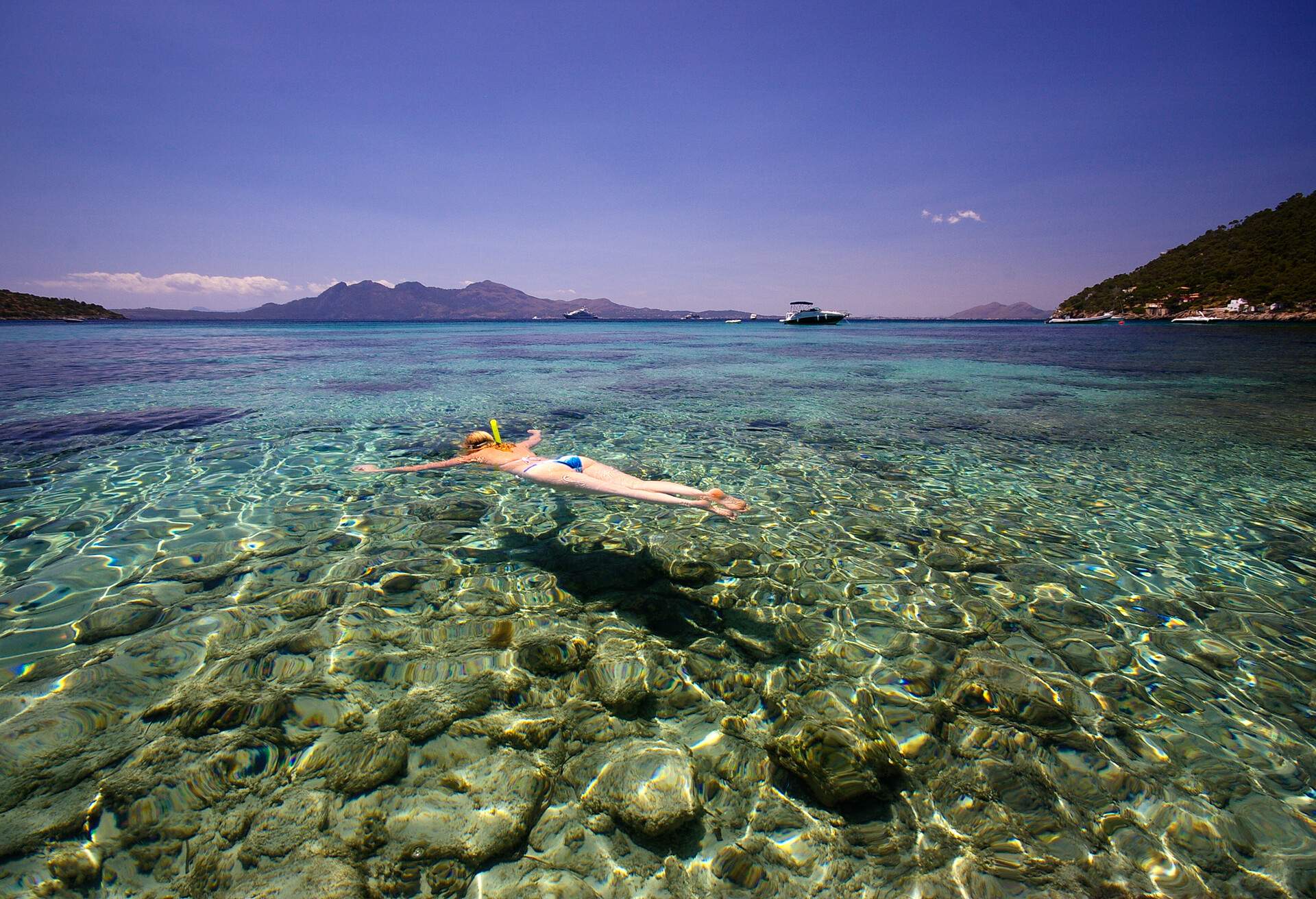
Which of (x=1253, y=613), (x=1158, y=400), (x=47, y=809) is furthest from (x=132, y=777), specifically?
(x=1158, y=400)

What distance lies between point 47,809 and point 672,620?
3.74 metres

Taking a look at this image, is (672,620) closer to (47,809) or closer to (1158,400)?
(47,809)

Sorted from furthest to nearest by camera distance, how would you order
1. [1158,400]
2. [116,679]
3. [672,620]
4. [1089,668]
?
1. [1158,400]
2. [672,620]
3. [1089,668]
4. [116,679]

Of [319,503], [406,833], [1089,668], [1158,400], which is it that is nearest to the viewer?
[406,833]

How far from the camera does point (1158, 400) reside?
48.6 feet

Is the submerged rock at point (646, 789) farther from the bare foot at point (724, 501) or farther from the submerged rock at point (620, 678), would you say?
the bare foot at point (724, 501)

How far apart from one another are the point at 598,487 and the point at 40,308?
128 m

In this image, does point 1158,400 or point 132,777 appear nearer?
point 132,777

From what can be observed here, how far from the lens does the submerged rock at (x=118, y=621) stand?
4043 mm

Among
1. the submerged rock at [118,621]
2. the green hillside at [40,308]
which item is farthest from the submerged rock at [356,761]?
the green hillside at [40,308]

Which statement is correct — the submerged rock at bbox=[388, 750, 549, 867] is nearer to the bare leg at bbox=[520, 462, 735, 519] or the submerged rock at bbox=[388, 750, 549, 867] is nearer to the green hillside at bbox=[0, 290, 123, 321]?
the bare leg at bbox=[520, 462, 735, 519]

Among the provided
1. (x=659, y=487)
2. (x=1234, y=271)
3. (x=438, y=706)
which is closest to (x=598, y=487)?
(x=659, y=487)

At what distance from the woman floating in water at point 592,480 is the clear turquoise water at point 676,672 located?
0.63 meters

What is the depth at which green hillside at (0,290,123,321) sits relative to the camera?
261 ft
